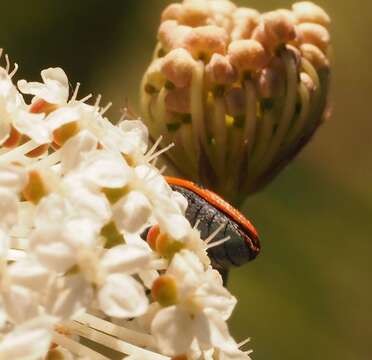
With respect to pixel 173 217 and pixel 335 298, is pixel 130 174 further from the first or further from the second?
pixel 335 298

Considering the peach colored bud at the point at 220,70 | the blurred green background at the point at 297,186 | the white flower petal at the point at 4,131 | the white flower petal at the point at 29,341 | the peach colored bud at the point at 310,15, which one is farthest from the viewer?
the blurred green background at the point at 297,186

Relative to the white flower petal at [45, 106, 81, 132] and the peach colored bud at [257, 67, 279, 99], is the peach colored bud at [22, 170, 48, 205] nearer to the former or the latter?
the white flower petal at [45, 106, 81, 132]

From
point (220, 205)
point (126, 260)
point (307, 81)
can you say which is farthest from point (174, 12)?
point (126, 260)

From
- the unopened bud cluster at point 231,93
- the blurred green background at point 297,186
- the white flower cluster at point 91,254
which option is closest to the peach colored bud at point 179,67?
the unopened bud cluster at point 231,93

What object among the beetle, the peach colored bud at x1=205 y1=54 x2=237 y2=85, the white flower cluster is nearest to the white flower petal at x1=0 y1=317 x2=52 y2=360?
the white flower cluster

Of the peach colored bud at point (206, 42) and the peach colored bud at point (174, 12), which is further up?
the peach colored bud at point (174, 12)

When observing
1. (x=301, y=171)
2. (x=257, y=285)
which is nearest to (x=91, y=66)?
(x=301, y=171)

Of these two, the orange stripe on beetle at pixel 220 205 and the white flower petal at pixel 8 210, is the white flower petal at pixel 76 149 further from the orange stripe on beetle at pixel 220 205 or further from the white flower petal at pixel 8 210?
the orange stripe on beetle at pixel 220 205
